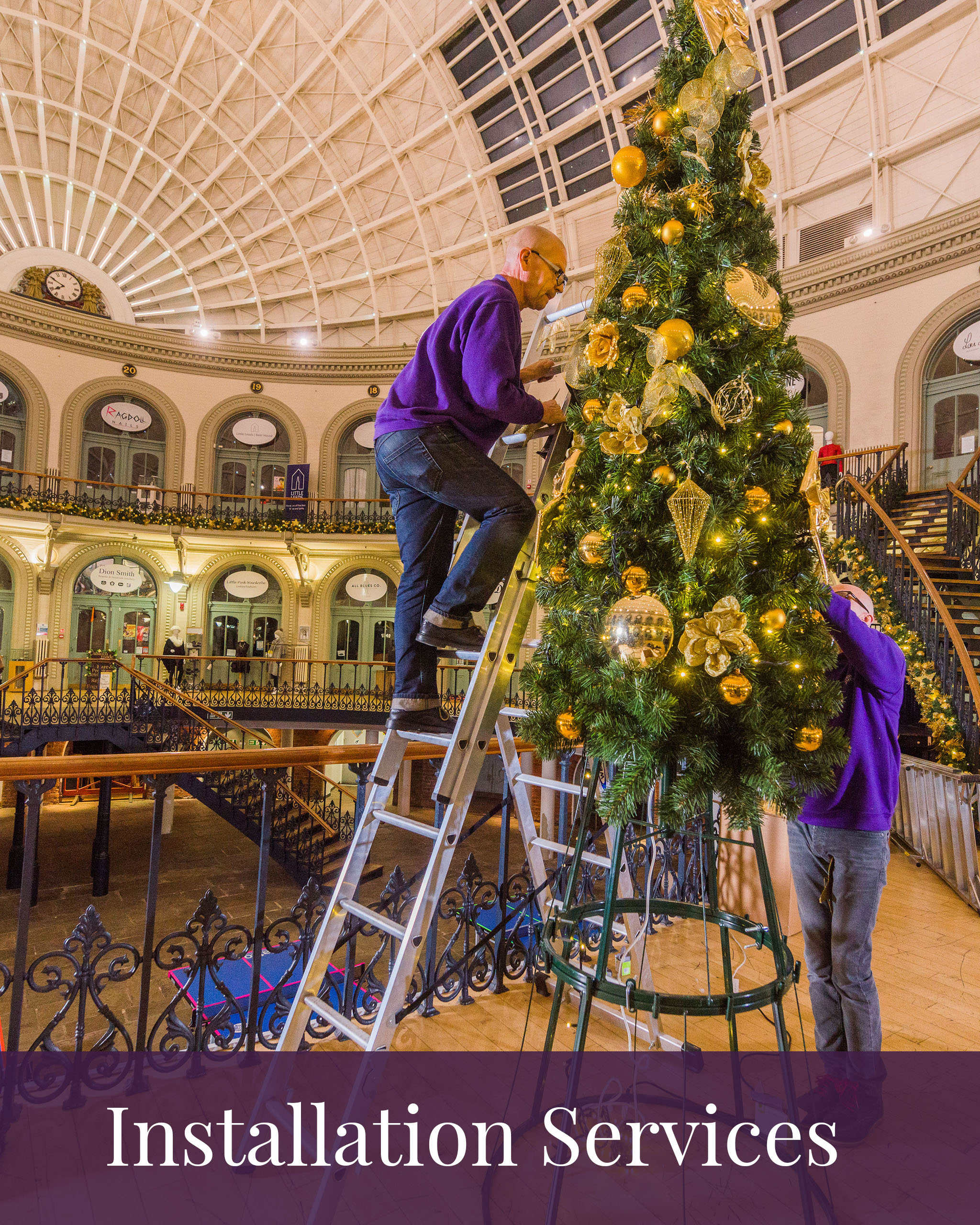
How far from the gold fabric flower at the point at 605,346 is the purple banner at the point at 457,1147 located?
1876mm

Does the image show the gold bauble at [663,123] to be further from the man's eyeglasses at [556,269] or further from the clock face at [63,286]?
the clock face at [63,286]

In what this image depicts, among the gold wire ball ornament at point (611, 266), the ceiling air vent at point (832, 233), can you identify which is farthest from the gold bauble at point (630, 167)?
the ceiling air vent at point (832, 233)

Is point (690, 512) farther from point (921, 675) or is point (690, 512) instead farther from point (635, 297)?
point (921, 675)

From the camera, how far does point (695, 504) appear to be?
186cm

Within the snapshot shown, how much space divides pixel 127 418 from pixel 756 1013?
2017cm

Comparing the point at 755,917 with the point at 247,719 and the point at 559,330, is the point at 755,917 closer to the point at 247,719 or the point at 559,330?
the point at 559,330

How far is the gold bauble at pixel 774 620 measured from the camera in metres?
1.83

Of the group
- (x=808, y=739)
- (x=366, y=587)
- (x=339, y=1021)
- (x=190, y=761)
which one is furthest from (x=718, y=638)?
(x=366, y=587)

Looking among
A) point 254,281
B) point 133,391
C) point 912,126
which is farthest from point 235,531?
point 912,126

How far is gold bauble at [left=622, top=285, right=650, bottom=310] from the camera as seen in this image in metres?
2.07

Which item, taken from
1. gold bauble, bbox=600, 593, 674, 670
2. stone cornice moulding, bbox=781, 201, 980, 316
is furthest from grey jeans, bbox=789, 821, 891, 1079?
stone cornice moulding, bbox=781, 201, 980, 316

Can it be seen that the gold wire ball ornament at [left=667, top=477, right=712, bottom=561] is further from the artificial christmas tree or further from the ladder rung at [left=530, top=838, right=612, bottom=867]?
the ladder rung at [left=530, top=838, right=612, bottom=867]

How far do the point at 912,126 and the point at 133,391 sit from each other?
18380mm

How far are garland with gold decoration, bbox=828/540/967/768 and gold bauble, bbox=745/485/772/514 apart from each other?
4.58 m
